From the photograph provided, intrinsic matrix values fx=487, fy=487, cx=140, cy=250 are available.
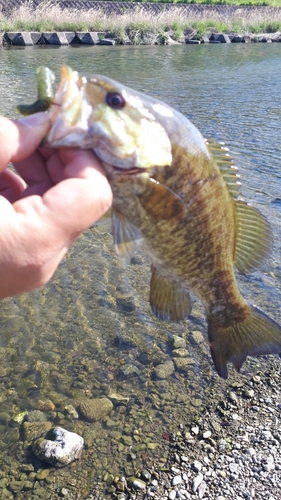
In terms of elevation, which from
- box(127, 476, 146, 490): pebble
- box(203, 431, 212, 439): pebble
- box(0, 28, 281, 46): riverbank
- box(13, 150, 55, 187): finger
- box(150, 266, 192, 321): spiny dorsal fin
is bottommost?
box(0, 28, 281, 46): riverbank

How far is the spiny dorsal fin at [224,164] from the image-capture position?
255cm

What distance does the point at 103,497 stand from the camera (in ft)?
12.5

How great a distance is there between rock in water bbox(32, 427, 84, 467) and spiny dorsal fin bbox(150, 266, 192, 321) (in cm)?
190

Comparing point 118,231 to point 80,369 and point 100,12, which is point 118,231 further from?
point 100,12

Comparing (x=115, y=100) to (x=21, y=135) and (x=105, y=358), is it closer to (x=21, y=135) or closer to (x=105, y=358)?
(x=21, y=135)

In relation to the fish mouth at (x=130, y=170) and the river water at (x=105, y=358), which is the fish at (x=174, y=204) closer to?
the fish mouth at (x=130, y=170)

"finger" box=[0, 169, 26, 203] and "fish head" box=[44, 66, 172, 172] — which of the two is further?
"finger" box=[0, 169, 26, 203]

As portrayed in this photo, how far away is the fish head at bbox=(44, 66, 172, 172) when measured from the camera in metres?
1.95

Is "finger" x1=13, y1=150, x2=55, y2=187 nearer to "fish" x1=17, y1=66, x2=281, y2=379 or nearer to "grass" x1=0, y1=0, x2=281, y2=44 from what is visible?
"fish" x1=17, y1=66, x2=281, y2=379

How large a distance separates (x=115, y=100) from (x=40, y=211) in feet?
2.14

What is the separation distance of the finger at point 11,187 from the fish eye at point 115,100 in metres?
0.54

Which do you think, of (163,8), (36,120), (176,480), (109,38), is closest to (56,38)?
(109,38)

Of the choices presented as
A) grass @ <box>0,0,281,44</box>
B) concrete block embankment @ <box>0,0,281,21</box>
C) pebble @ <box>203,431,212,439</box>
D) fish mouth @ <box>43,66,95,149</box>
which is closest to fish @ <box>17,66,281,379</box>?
fish mouth @ <box>43,66,95,149</box>

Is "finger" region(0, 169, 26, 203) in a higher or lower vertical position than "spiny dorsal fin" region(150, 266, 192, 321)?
higher
